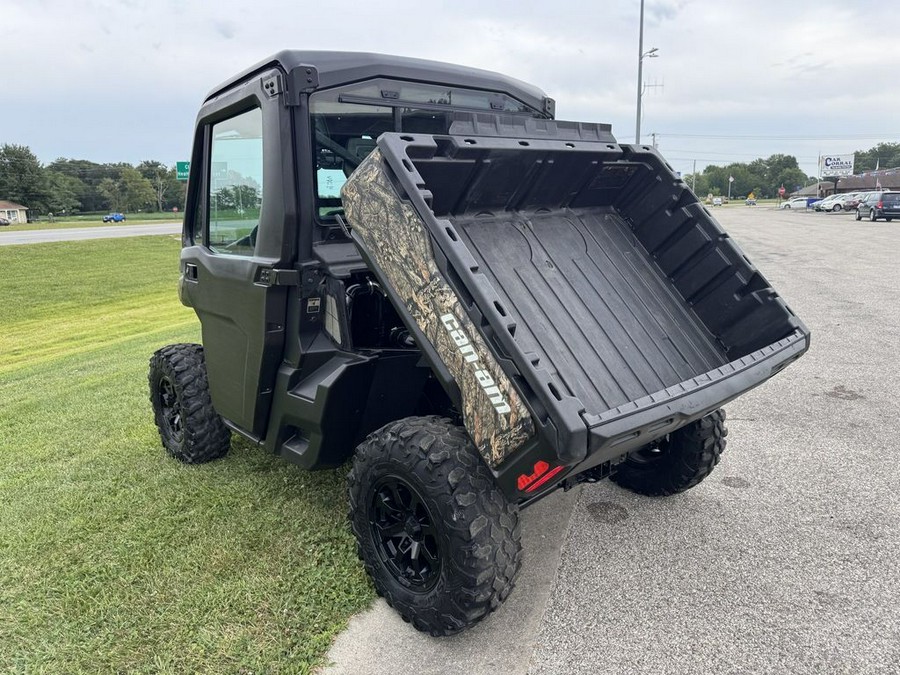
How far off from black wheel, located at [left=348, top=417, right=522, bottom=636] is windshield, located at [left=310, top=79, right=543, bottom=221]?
1.21m

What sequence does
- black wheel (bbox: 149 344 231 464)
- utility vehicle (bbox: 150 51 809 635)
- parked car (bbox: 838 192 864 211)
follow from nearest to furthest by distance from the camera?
utility vehicle (bbox: 150 51 809 635)
black wheel (bbox: 149 344 231 464)
parked car (bbox: 838 192 864 211)

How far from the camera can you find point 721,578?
2.94 m

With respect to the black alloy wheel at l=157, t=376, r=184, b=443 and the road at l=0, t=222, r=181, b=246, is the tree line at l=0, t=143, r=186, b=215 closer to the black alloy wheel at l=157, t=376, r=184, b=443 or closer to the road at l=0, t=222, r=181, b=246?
the road at l=0, t=222, r=181, b=246

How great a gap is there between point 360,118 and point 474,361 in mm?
1537

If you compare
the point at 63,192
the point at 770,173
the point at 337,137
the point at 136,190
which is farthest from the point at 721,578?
the point at 770,173

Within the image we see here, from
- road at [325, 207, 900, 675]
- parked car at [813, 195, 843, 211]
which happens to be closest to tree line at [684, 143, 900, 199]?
parked car at [813, 195, 843, 211]

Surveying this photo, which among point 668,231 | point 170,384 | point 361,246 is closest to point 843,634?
point 668,231

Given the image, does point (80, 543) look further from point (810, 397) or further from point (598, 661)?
point (810, 397)

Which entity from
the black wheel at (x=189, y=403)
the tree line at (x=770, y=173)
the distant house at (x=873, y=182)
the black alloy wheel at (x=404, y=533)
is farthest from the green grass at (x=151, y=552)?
the tree line at (x=770, y=173)

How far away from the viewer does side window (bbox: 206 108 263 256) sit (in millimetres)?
3166

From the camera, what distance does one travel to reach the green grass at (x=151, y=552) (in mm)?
2574

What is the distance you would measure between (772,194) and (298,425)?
129 m

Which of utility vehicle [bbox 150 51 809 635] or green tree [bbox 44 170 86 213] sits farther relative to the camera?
green tree [bbox 44 170 86 213]

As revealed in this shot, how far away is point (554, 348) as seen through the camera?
2764 mm
